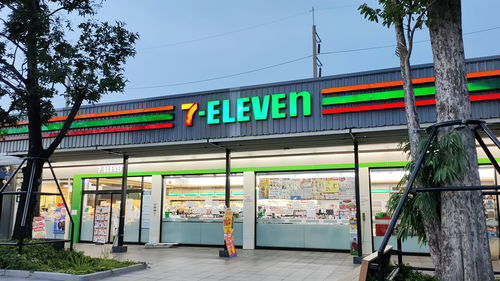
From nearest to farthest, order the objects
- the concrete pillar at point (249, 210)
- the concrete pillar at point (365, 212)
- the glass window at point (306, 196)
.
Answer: the concrete pillar at point (365, 212) < the glass window at point (306, 196) < the concrete pillar at point (249, 210)

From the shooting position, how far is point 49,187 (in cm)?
1848

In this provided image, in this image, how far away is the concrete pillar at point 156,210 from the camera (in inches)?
637

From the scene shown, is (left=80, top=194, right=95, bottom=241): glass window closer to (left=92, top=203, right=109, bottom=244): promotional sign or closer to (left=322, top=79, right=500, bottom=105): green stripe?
(left=92, top=203, right=109, bottom=244): promotional sign

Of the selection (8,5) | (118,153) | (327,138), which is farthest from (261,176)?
(8,5)

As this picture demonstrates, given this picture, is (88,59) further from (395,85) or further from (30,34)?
(395,85)

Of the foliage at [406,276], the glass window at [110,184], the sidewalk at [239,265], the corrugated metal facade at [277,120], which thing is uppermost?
the corrugated metal facade at [277,120]

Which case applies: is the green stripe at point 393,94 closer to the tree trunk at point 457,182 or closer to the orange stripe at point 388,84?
the orange stripe at point 388,84

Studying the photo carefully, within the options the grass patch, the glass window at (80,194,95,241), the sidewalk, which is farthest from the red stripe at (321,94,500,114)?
the glass window at (80,194,95,241)

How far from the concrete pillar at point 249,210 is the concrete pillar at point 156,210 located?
3.60 meters

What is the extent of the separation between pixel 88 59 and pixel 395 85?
8.31m

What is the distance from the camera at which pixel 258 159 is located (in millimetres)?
15062

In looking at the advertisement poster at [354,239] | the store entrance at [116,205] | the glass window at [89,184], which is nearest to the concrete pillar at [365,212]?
the advertisement poster at [354,239]

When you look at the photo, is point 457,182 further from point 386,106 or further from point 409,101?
point 386,106

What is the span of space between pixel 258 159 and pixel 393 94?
233 inches
